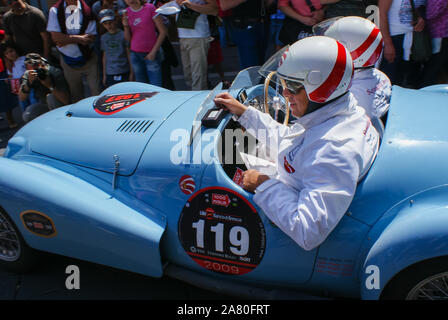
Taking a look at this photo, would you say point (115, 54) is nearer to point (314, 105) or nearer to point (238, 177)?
point (238, 177)

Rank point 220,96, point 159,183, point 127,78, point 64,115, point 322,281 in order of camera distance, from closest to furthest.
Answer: point 322,281, point 159,183, point 220,96, point 64,115, point 127,78

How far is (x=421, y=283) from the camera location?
1936 mm

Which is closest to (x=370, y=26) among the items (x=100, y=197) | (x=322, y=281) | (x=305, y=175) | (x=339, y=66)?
(x=339, y=66)

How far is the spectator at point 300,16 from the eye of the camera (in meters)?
4.79

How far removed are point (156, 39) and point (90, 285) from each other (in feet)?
12.3

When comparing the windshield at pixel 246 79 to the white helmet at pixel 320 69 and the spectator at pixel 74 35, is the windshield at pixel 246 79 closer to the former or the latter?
the white helmet at pixel 320 69

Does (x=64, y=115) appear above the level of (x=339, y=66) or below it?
below

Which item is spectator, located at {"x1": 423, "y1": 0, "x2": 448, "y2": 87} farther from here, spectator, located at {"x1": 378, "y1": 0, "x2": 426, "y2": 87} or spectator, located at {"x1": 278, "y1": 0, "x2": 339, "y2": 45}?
spectator, located at {"x1": 278, "y1": 0, "x2": 339, "y2": 45}

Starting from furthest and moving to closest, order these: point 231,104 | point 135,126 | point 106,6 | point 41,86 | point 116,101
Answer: point 106,6 → point 41,86 → point 116,101 → point 135,126 → point 231,104

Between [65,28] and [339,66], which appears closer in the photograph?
[339,66]

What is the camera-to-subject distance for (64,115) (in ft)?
10.6

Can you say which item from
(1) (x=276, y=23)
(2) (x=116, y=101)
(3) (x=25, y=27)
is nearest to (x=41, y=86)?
(3) (x=25, y=27)

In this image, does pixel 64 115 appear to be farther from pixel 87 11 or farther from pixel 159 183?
pixel 87 11
